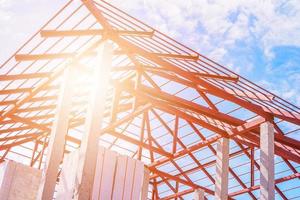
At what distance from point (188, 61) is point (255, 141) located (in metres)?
5.45

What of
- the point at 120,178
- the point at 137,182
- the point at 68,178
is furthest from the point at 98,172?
the point at 68,178

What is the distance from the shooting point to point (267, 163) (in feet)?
54.2

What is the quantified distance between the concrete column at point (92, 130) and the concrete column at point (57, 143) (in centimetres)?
180

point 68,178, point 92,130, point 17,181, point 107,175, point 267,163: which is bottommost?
point 68,178

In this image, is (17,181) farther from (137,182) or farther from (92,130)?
(92,130)

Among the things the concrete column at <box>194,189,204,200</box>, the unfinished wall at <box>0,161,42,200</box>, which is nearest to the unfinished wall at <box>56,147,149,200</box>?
the unfinished wall at <box>0,161,42,200</box>

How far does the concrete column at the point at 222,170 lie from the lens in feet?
62.6

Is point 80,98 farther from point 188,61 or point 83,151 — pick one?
point 83,151

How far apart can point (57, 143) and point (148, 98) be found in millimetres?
5586

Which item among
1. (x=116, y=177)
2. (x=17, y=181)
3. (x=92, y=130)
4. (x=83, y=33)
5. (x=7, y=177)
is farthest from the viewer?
(x=17, y=181)

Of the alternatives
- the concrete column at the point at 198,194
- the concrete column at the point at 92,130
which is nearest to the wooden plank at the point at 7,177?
the concrete column at the point at 198,194

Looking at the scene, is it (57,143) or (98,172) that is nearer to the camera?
(57,143)

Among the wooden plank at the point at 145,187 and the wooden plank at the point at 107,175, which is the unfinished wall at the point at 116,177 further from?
the wooden plank at the point at 145,187

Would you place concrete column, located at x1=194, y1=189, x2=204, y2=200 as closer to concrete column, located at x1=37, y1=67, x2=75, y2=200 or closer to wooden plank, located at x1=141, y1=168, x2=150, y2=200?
wooden plank, located at x1=141, y1=168, x2=150, y2=200
